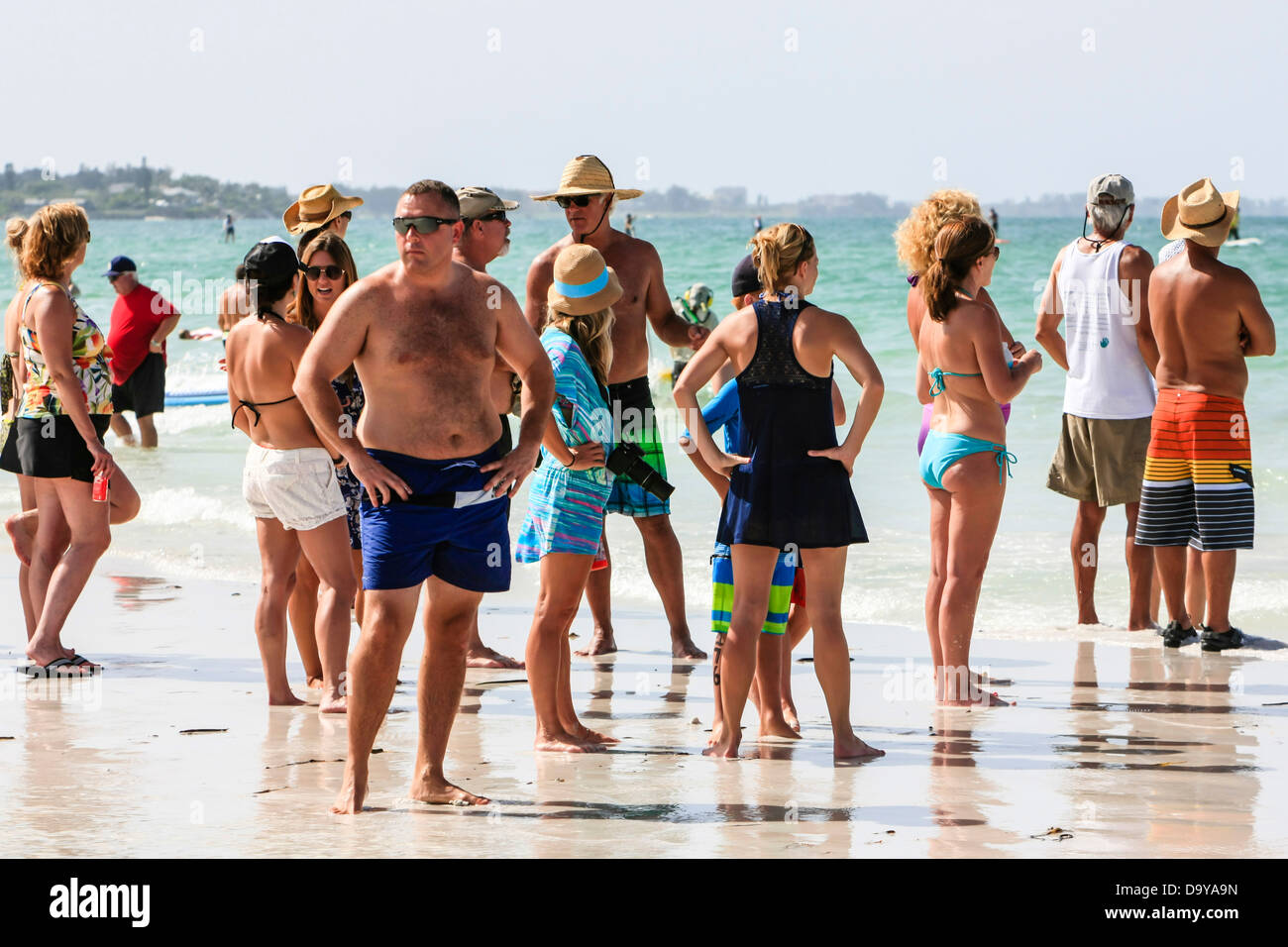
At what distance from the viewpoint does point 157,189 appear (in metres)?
102

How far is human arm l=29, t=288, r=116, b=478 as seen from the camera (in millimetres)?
6078

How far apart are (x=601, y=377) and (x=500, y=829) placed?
5.19ft

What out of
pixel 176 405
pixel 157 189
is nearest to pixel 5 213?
pixel 157 189

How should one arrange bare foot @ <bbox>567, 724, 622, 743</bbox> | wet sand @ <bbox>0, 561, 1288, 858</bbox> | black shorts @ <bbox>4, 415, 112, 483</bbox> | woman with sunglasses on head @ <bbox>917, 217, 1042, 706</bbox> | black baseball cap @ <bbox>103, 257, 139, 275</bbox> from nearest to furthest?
1. wet sand @ <bbox>0, 561, 1288, 858</bbox>
2. bare foot @ <bbox>567, 724, 622, 743</bbox>
3. woman with sunglasses on head @ <bbox>917, 217, 1042, 706</bbox>
4. black shorts @ <bbox>4, 415, 112, 483</bbox>
5. black baseball cap @ <bbox>103, 257, 139, 275</bbox>

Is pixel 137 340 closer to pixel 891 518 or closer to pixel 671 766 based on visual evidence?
pixel 891 518

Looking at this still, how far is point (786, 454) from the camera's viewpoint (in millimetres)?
4824

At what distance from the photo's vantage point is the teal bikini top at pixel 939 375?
18.2ft

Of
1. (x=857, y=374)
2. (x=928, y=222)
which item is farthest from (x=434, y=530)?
(x=928, y=222)

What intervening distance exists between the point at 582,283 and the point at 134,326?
365 inches

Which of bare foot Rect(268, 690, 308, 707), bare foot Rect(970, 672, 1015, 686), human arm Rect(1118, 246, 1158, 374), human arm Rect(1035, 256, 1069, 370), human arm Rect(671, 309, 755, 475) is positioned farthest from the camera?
human arm Rect(1035, 256, 1069, 370)

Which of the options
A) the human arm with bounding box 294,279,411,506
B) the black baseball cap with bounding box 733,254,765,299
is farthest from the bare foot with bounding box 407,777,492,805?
the black baseball cap with bounding box 733,254,765,299

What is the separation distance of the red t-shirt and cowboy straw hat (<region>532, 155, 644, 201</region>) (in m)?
7.91

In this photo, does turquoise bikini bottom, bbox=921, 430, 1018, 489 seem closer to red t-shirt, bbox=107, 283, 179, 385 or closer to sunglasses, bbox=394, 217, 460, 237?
sunglasses, bbox=394, 217, 460, 237
